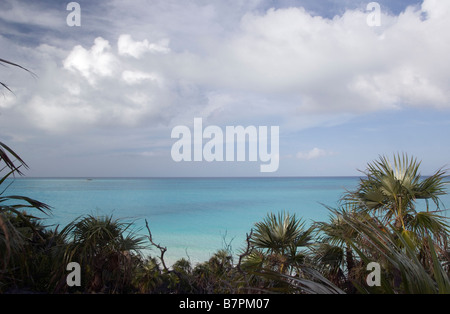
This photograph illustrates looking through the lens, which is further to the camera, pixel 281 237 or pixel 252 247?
pixel 281 237

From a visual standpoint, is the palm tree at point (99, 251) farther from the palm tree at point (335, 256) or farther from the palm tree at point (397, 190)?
the palm tree at point (397, 190)

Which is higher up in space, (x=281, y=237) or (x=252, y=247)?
(x=281, y=237)

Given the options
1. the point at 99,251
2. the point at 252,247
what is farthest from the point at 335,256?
the point at 99,251

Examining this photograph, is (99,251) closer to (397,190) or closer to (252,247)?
(252,247)

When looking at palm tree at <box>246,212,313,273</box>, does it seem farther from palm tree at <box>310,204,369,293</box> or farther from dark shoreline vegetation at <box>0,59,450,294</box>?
palm tree at <box>310,204,369,293</box>

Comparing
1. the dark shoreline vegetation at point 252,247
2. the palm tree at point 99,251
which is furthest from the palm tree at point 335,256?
the palm tree at point 99,251

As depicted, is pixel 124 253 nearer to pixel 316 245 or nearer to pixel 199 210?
pixel 316 245

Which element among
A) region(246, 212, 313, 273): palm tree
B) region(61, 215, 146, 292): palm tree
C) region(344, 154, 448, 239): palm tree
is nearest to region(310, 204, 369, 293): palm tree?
region(344, 154, 448, 239): palm tree

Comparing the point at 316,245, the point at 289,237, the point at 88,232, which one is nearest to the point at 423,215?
the point at 316,245

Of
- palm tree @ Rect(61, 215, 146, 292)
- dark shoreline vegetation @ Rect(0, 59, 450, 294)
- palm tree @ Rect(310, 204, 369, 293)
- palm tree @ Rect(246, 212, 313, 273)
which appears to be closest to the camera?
dark shoreline vegetation @ Rect(0, 59, 450, 294)

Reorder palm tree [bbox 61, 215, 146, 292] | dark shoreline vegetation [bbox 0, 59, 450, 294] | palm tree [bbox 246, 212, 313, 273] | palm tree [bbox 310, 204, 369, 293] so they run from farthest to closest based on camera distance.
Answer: palm tree [bbox 246, 212, 313, 273]
palm tree [bbox 310, 204, 369, 293]
palm tree [bbox 61, 215, 146, 292]
dark shoreline vegetation [bbox 0, 59, 450, 294]

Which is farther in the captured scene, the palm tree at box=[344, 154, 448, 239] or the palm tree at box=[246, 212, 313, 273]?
the palm tree at box=[246, 212, 313, 273]

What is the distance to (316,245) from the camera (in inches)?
244
